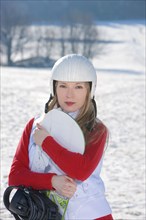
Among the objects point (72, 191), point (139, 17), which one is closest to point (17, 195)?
point (72, 191)

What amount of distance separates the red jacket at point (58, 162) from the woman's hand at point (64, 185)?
0.02m

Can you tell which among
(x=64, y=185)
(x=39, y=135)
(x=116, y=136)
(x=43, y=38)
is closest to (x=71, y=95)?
(x=39, y=135)

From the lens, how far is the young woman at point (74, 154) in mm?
2111

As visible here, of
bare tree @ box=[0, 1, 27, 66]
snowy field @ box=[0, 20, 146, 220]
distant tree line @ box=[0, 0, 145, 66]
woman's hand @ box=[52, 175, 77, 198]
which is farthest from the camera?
distant tree line @ box=[0, 0, 145, 66]

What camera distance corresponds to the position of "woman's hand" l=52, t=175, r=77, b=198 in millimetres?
2104

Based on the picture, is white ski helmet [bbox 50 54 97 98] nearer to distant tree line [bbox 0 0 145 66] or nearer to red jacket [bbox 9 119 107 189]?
red jacket [bbox 9 119 107 189]

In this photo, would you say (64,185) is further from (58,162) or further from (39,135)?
(39,135)

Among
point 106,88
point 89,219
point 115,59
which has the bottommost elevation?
point 115,59

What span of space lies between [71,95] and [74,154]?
0.76 ft

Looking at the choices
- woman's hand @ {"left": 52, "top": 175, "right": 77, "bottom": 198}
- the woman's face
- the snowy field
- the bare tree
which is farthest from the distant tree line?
woman's hand @ {"left": 52, "top": 175, "right": 77, "bottom": 198}

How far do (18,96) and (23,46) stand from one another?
5243 centimetres

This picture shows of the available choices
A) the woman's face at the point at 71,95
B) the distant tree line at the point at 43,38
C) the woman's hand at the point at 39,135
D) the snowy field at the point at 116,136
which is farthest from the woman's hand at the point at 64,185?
the distant tree line at the point at 43,38

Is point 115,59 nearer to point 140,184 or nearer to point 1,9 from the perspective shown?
point 1,9

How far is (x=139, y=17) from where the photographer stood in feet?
364
